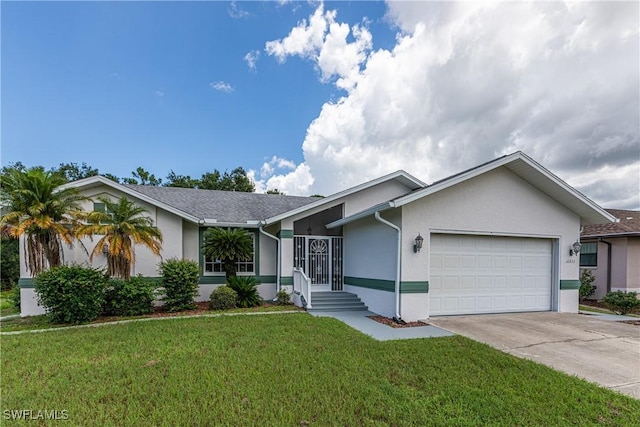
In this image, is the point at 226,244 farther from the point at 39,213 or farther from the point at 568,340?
the point at 568,340

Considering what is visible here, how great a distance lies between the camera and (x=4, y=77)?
35.3ft

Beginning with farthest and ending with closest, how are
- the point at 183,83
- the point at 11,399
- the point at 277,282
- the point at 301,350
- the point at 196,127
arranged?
the point at 196,127 → the point at 183,83 → the point at 277,282 → the point at 301,350 → the point at 11,399

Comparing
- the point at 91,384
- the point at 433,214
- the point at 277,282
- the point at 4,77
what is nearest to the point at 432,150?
the point at 433,214

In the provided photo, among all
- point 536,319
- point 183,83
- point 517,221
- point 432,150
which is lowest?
point 536,319

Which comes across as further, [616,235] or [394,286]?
[616,235]

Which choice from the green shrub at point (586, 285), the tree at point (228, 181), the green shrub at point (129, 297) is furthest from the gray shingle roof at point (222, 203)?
the tree at point (228, 181)

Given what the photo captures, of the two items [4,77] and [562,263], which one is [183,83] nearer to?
[4,77]

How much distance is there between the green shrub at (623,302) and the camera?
35.6 feet

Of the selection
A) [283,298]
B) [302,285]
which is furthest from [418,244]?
[283,298]

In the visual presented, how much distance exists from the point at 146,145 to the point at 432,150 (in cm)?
1610

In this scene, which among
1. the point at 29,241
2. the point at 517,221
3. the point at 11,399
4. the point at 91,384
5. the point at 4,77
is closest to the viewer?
the point at 11,399

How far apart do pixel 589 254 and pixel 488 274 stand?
995 centimetres

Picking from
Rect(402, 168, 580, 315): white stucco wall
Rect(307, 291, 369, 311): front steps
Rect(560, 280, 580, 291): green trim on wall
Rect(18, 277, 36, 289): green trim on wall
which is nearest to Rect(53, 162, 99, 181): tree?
Rect(18, 277, 36, 289): green trim on wall

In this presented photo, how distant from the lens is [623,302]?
1092cm
